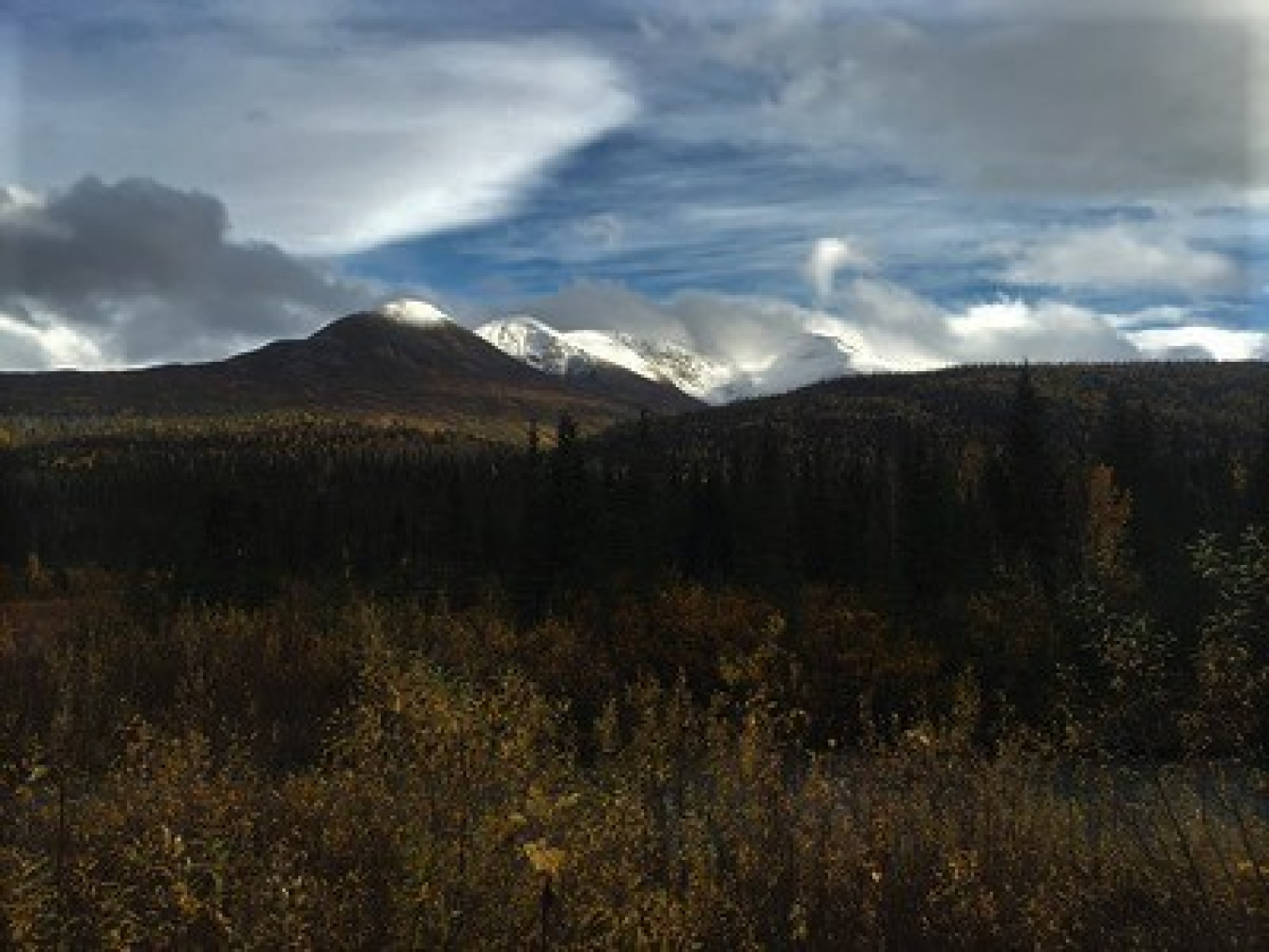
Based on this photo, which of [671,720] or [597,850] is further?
[671,720]

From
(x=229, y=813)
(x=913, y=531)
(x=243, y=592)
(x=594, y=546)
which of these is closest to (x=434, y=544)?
(x=243, y=592)

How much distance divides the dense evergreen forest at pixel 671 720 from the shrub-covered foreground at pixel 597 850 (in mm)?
63

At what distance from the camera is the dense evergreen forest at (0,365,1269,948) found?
7926mm

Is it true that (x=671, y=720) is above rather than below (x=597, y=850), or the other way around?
above

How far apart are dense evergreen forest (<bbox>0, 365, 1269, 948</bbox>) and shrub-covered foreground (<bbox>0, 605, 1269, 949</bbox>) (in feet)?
0.21

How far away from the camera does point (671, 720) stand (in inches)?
459

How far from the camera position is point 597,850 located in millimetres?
8008

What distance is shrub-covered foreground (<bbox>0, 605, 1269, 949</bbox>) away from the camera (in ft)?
23.8

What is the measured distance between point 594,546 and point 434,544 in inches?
1676

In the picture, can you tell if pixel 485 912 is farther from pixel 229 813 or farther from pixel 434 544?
pixel 434 544

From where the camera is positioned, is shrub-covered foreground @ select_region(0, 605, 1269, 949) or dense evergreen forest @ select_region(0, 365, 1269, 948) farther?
dense evergreen forest @ select_region(0, 365, 1269, 948)

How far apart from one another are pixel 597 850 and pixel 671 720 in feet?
12.2

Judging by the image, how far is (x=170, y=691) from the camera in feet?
116

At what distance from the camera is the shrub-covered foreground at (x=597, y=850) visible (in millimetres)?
7266
